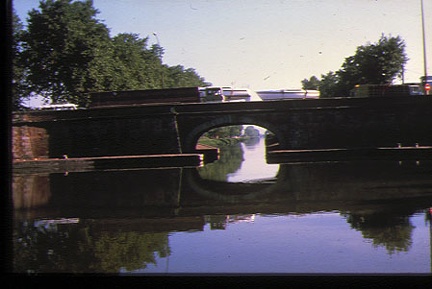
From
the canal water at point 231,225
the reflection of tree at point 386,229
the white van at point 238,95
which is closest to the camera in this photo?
the canal water at point 231,225

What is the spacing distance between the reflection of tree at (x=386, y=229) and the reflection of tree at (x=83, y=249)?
2329mm

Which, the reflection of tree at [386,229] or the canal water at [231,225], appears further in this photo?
the reflection of tree at [386,229]

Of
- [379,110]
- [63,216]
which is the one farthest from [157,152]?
[63,216]

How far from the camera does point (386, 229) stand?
504 cm

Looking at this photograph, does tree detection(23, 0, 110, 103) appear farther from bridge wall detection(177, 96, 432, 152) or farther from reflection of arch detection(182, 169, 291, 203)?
reflection of arch detection(182, 169, 291, 203)

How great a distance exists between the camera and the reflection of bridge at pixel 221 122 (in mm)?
16812

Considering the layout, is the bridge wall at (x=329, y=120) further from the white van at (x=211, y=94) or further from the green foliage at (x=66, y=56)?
the green foliage at (x=66, y=56)

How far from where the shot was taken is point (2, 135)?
5.75 feet

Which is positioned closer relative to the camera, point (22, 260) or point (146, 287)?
point (146, 287)

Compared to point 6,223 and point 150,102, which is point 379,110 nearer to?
point 150,102

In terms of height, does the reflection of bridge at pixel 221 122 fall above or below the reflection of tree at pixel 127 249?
above

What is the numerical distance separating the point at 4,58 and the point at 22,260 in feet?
8.86

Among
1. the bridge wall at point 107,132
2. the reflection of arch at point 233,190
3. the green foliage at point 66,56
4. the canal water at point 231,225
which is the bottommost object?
the reflection of arch at point 233,190

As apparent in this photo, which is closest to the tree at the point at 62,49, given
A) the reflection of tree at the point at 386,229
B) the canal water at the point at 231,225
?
the canal water at the point at 231,225
